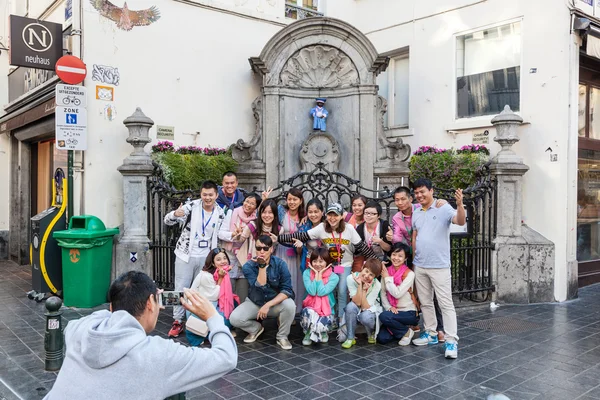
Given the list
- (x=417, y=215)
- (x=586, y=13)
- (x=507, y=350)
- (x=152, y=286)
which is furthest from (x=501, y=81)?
(x=152, y=286)

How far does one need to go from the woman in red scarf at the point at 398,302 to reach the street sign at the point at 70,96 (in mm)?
5031

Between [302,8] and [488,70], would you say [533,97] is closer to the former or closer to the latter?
[488,70]

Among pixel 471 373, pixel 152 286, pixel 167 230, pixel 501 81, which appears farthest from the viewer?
pixel 501 81

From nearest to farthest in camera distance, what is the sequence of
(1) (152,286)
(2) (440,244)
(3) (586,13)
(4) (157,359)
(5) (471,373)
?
(4) (157,359) < (1) (152,286) < (5) (471,373) < (2) (440,244) < (3) (586,13)

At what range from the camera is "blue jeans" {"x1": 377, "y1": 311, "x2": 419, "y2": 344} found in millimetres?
6023

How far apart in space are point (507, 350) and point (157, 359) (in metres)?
4.87

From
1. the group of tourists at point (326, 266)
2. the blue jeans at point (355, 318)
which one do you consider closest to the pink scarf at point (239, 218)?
the group of tourists at point (326, 266)

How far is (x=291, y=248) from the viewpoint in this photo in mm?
6652

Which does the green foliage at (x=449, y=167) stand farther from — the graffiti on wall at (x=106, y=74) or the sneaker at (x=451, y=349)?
the graffiti on wall at (x=106, y=74)

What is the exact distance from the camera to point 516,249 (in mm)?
8344

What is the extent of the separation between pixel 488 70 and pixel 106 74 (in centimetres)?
709

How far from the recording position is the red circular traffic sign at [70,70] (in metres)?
7.78

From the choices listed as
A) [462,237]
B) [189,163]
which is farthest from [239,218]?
[462,237]

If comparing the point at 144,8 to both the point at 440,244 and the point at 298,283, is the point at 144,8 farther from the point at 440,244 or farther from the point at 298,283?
the point at 440,244
